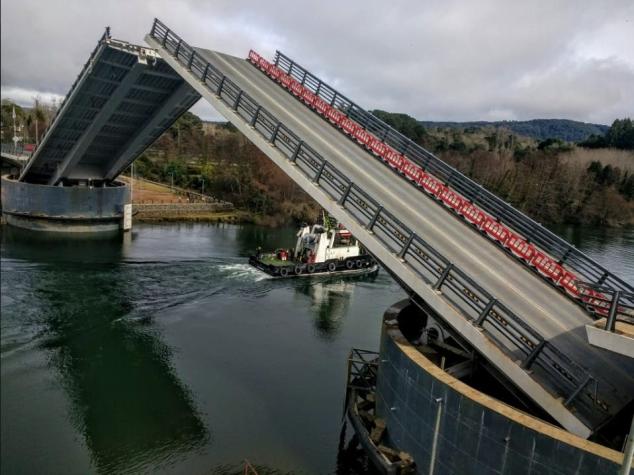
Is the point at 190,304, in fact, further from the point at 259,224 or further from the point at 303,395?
the point at 259,224

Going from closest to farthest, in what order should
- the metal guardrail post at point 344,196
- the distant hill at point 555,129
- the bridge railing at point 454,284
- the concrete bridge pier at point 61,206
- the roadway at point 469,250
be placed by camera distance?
the bridge railing at point 454,284 → the roadway at point 469,250 → the metal guardrail post at point 344,196 → the concrete bridge pier at point 61,206 → the distant hill at point 555,129

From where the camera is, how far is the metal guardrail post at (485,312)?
9.13 meters

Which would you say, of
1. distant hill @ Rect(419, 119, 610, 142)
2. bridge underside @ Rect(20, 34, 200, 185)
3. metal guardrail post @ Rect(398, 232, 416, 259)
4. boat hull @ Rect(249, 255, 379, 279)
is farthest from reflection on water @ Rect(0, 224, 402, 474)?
distant hill @ Rect(419, 119, 610, 142)

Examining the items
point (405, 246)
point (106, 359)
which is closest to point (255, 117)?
point (405, 246)

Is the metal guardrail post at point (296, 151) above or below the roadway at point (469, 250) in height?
above

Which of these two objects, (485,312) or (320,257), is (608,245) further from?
(485,312)

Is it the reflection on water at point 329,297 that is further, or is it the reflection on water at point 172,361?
the reflection on water at point 329,297

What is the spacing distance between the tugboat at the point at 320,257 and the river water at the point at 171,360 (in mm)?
856

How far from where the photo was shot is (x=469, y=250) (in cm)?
1273

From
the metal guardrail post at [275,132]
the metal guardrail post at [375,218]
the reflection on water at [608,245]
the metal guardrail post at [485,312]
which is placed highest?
the metal guardrail post at [275,132]

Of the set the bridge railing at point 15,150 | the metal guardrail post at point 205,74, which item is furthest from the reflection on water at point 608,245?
the bridge railing at point 15,150

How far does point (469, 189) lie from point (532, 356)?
24.2ft

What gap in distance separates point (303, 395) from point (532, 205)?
5036 centimetres

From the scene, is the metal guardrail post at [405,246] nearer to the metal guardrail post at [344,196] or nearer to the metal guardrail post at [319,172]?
the metal guardrail post at [344,196]
